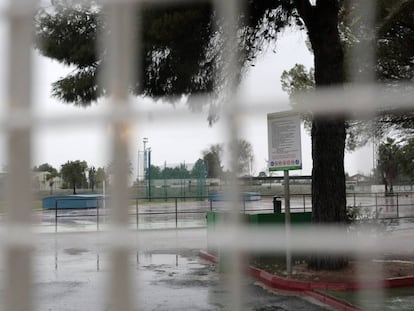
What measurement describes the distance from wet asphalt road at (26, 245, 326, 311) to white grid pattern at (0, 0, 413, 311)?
131 inches

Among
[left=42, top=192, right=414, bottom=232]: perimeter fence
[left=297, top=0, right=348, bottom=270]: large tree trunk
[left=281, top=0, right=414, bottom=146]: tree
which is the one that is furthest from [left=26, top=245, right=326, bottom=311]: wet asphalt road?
[left=281, top=0, right=414, bottom=146]: tree

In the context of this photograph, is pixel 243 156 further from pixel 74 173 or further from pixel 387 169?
pixel 74 173

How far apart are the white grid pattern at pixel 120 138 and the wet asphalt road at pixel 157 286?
3.33m

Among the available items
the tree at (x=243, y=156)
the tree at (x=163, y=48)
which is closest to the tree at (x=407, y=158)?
the tree at (x=163, y=48)

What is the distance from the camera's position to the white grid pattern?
95 centimetres

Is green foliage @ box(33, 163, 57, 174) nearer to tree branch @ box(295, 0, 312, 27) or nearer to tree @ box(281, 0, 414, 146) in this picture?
tree @ box(281, 0, 414, 146)

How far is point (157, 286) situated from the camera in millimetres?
7695

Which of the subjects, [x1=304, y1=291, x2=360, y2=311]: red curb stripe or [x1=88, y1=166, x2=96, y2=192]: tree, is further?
[x1=304, y1=291, x2=360, y2=311]: red curb stripe

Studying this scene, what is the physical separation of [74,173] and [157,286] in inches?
254

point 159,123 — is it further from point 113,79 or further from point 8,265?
point 8,265

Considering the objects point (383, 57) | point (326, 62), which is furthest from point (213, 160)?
point (326, 62)

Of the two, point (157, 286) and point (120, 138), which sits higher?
point (120, 138)

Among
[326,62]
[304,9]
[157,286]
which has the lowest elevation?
[157,286]

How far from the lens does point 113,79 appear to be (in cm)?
122
